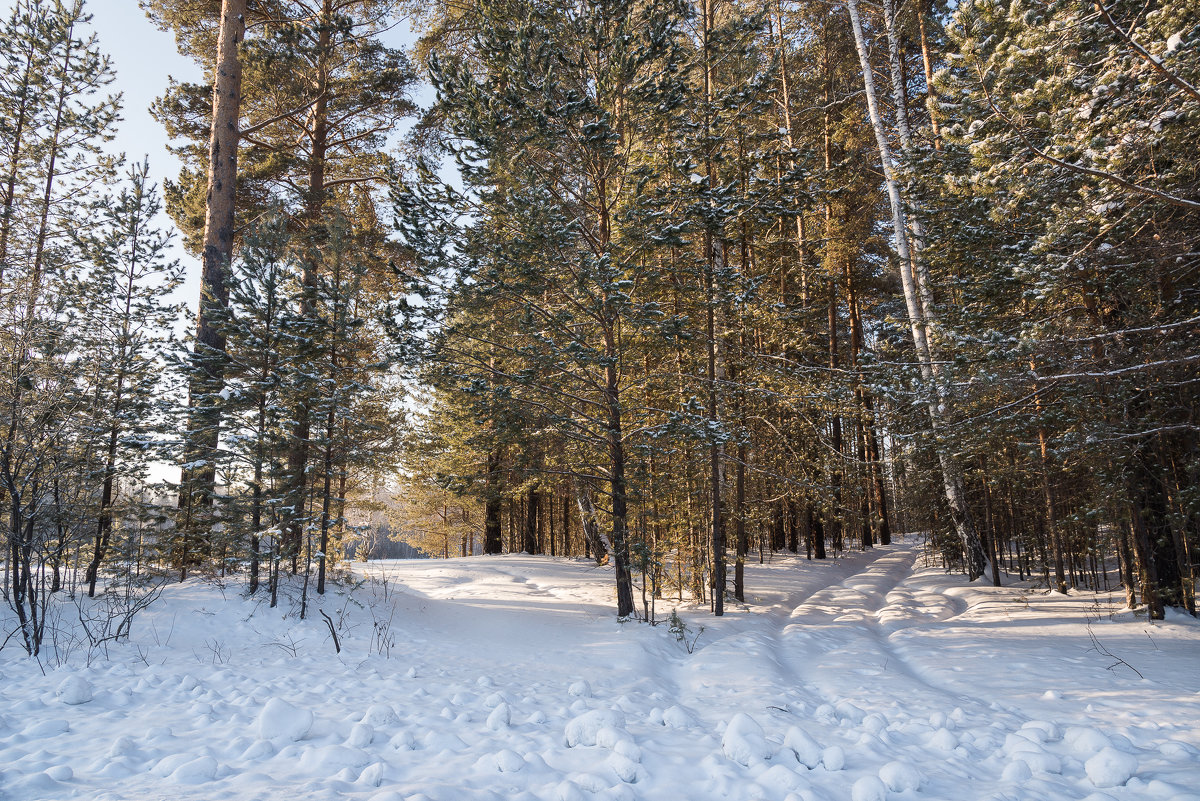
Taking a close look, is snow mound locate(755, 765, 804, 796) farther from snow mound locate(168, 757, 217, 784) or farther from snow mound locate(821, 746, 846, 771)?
snow mound locate(168, 757, 217, 784)

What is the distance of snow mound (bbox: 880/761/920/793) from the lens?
10.9 feet

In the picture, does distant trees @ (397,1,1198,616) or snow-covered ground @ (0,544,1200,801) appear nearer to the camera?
snow-covered ground @ (0,544,1200,801)

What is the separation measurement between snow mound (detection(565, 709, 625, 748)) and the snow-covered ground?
0.02 meters

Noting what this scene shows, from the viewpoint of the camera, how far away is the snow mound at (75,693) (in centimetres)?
424

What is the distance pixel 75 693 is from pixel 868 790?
578 centimetres

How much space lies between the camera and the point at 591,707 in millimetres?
4895

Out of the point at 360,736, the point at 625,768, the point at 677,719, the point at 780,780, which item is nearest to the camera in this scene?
the point at 780,780

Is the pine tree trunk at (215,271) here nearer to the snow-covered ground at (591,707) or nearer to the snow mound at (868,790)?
the snow-covered ground at (591,707)

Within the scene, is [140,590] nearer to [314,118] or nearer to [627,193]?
[627,193]

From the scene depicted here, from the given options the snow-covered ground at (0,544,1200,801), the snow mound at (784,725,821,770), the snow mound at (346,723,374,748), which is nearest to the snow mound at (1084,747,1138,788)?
the snow-covered ground at (0,544,1200,801)

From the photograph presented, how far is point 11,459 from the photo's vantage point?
612 cm

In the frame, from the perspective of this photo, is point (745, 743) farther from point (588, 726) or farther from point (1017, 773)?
point (1017, 773)

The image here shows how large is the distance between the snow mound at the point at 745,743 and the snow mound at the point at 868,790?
25.0 inches

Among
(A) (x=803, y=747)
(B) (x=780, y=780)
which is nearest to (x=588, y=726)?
(B) (x=780, y=780)
